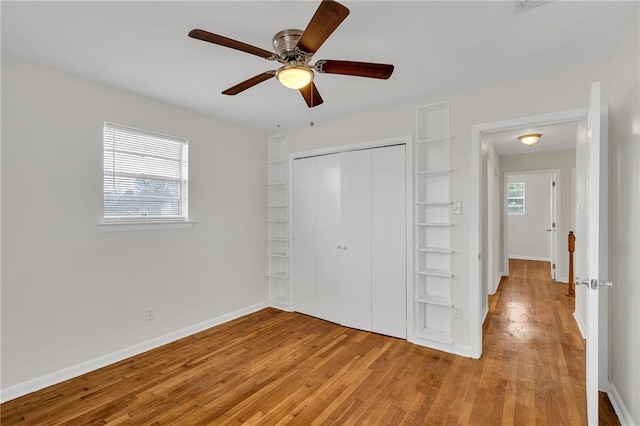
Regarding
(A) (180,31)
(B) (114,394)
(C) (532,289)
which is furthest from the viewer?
(C) (532,289)

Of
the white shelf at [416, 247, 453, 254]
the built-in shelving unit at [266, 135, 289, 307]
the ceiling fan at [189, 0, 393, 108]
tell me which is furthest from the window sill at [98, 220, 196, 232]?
the white shelf at [416, 247, 453, 254]

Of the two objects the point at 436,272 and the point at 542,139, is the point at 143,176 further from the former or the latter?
the point at 542,139

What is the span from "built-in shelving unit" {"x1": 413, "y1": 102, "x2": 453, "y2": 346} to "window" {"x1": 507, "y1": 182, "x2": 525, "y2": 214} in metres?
6.45

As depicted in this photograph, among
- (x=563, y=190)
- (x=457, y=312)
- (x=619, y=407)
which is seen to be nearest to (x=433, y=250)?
(x=457, y=312)

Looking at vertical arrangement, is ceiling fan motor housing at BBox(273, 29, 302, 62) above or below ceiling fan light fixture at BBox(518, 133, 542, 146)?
below

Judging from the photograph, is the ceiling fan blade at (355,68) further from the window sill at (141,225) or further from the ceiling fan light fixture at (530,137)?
the ceiling fan light fixture at (530,137)

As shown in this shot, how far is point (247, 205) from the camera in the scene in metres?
4.11

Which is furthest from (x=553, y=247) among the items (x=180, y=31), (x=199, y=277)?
(x=180, y=31)

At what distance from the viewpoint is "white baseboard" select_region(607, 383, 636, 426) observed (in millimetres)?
1828

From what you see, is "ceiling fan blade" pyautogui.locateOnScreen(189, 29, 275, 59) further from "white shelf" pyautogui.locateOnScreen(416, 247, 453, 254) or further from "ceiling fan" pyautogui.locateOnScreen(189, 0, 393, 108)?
"white shelf" pyautogui.locateOnScreen(416, 247, 453, 254)

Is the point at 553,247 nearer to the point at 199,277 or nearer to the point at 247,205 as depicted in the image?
the point at 247,205

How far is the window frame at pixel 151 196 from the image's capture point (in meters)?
2.76

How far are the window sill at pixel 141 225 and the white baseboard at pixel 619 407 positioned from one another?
3.82 m

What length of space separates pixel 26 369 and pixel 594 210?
396 cm
